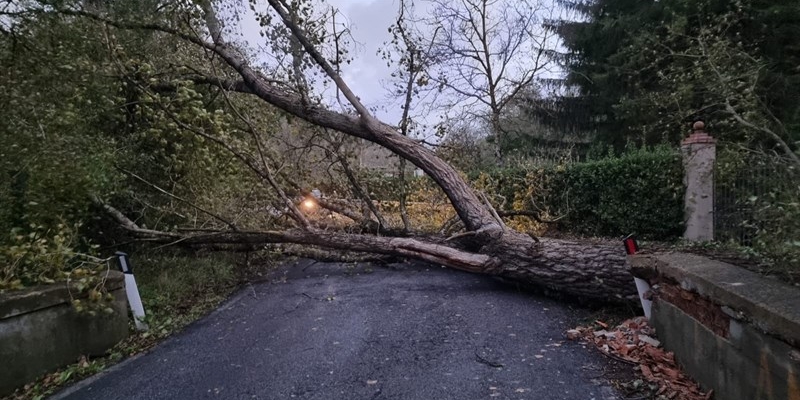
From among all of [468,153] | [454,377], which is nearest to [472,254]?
[454,377]

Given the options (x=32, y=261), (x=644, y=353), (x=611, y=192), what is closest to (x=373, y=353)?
(x=644, y=353)

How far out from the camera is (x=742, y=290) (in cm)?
208

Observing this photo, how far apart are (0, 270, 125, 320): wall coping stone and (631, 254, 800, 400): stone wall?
439 centimetres

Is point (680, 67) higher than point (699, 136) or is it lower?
higher

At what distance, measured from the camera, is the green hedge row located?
6.89m

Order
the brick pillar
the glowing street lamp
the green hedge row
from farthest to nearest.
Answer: the glowing street lamp → the green hedge row → the brick pillar

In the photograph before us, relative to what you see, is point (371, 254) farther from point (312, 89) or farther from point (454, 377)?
point (454, 377)

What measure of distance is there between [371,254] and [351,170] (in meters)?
1.51

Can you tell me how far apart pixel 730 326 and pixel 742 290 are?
0.19 meters

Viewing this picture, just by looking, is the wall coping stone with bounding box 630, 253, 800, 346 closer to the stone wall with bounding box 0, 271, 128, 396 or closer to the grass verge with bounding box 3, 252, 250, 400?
the grass verge with bounding box 3, 252, 250, 400

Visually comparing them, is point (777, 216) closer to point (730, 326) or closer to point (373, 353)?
point (730, 326)

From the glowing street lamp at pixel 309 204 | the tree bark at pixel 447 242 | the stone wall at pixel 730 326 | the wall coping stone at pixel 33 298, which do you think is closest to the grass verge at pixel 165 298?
the tree bark at pixel 447 242

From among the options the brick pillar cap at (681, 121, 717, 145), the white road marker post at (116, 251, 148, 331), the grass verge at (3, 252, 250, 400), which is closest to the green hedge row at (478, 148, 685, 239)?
the brick pillar cap at (681, 121, 717, 145)

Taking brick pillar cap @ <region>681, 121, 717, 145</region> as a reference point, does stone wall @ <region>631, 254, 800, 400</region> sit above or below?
below
